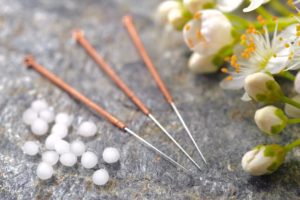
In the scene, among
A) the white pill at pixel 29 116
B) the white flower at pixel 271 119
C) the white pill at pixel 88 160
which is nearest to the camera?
the white flower at pixel 271 119

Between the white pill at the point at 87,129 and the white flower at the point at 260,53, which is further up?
the white flower at the point at 260,53

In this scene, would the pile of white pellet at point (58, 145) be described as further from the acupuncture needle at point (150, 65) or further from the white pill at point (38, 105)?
the acupuncture needle at point (150, 65)

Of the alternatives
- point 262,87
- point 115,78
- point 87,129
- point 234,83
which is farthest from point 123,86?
point 262,87

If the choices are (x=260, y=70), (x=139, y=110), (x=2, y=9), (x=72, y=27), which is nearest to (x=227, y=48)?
(x=260, y=70)

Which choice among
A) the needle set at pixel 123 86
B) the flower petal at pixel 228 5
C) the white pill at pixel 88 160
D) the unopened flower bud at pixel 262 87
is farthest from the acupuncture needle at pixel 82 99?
the flower petal at pixel 228 5

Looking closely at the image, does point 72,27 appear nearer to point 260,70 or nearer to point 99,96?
point 99,96

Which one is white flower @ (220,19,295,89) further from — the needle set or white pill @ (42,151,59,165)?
white pill @ (42,151,59,165)

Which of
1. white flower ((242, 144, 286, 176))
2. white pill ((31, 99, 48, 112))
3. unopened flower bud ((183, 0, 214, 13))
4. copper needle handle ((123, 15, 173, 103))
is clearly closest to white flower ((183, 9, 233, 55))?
unopened flower bud ((183, 0, 214, 13))
